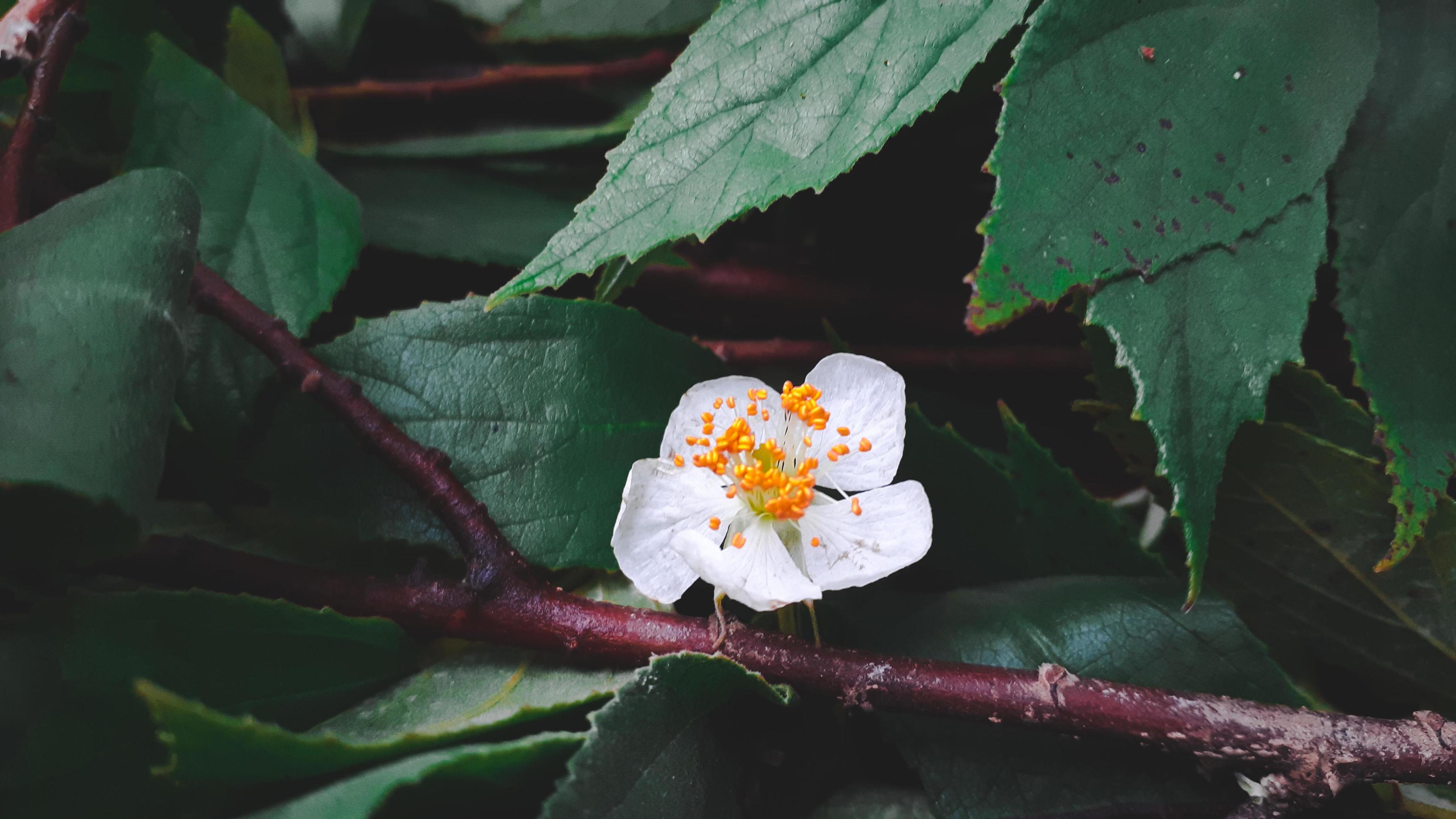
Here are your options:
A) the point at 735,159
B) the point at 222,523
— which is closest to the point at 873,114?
the point at 735,159

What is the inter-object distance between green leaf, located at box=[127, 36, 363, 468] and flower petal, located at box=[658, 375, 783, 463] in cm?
19

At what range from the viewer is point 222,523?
44cm

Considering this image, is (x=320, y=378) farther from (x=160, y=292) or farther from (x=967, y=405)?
(x=967, y=405)

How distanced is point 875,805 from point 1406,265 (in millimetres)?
311

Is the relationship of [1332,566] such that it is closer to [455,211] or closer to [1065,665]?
[1065,665]

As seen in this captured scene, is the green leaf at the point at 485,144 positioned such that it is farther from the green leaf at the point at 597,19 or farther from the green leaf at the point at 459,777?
the green leaf at the point at 459,777

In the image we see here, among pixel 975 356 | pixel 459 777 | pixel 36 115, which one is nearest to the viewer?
pixel 459 777

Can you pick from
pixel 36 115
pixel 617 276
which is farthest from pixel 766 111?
pixel 36 115

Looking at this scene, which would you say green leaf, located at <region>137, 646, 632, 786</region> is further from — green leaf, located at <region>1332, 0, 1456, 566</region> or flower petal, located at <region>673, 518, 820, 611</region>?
green leaf, located at <region>1332, 0, 1456, 566</region>

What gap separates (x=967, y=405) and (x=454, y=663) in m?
0.31

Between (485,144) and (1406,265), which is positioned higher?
(485,144)

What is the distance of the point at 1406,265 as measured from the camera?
0.38m

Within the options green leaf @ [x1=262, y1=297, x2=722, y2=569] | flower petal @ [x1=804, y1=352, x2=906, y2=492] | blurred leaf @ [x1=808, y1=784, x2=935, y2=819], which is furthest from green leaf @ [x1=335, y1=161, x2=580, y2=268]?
blurred leaf @ [x1=808, y1=784, x2=935, y2=819]

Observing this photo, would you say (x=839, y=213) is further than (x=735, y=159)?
Yes
